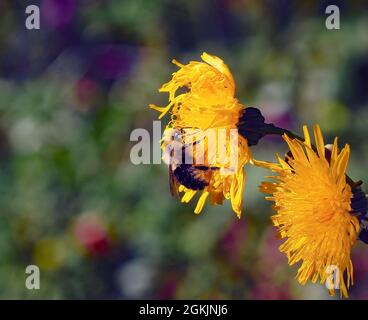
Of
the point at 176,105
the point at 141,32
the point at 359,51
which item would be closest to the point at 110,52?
the point at 141,32

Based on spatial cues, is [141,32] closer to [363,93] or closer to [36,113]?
[36,113]

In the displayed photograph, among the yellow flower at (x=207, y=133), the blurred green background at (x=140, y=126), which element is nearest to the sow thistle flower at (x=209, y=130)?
the yellow flower at (x=207, y=133)

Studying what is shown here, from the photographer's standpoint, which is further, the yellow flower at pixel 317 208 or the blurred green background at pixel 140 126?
the blurred green background at pixel 140 126

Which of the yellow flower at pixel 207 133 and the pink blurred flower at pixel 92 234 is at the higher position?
the yellow flower at pixel 207 133

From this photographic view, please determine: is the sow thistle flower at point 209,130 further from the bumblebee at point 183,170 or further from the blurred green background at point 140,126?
the blurred green background at point 140,126

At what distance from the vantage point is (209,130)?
4.04ft

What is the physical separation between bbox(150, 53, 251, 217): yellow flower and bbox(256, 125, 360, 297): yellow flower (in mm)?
67

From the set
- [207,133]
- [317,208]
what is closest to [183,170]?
[207,133]

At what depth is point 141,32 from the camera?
214 centimetres

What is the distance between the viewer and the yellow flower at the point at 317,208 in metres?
1.18

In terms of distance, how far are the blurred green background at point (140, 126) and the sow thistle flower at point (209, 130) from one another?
675 millimetres

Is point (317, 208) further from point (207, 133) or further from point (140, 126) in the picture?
point (140, 126)
